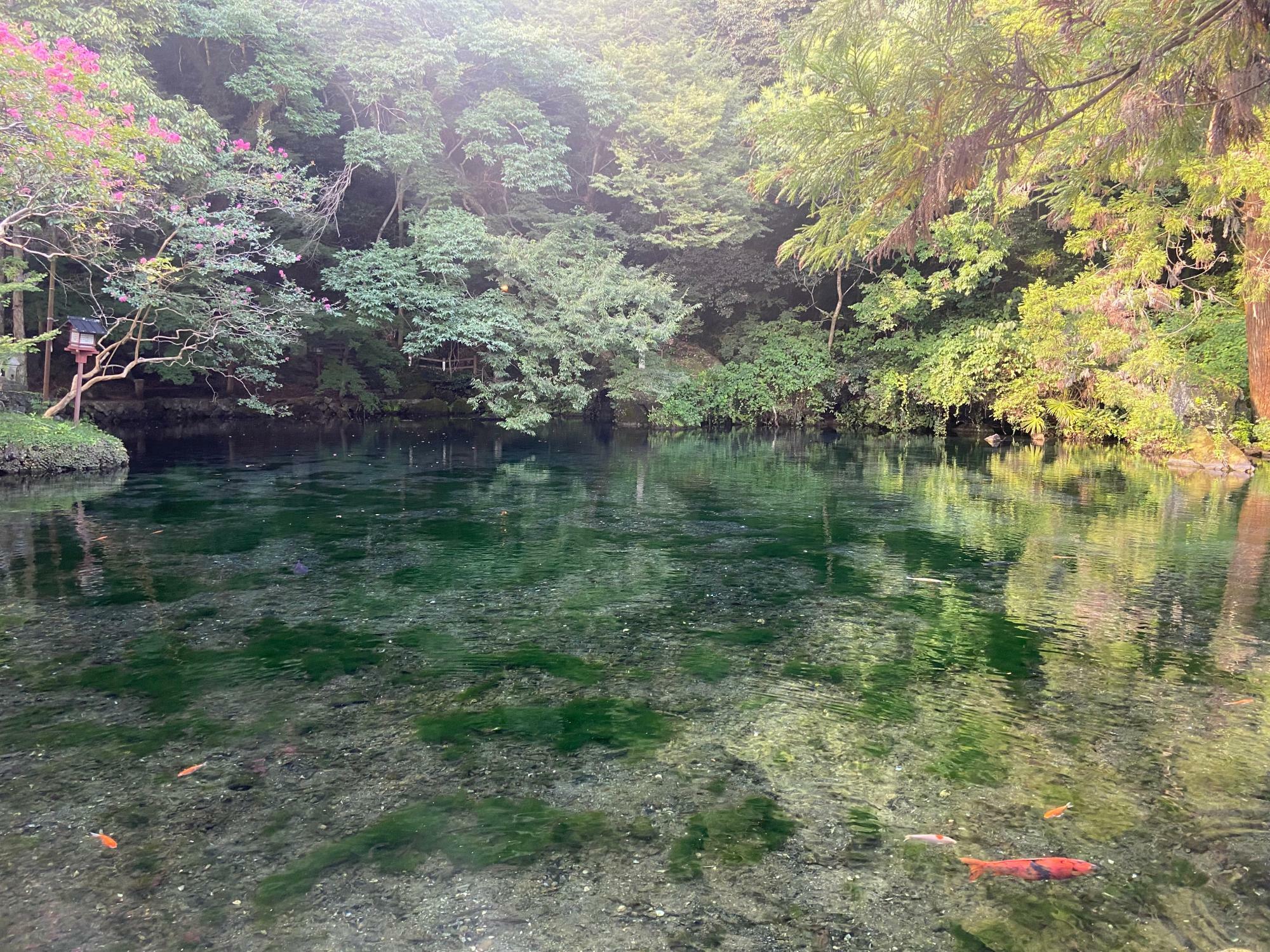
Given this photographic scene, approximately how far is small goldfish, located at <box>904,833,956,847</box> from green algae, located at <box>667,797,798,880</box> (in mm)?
322

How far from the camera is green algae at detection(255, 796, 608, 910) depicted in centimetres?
209

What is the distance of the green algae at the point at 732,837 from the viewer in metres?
2.13

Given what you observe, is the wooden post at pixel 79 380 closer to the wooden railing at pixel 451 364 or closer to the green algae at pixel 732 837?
the wooden railing at pixel 451 364

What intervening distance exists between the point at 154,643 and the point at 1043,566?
5305 mm

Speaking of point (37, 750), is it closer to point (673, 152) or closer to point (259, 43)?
point (259, 43)

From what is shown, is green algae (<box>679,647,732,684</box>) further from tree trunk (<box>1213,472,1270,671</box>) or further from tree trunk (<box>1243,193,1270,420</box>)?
tree trunk (<box>1243,193,1270,420</box>)

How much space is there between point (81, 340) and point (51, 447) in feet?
7.08

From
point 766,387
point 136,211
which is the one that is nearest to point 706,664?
point 136,211

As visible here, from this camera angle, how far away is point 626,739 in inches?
112

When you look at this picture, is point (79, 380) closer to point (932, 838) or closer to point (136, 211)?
point (136, 211)

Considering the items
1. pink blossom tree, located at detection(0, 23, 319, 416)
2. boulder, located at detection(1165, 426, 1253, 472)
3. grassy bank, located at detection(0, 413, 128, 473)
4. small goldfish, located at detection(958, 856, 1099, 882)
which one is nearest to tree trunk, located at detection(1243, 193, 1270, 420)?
boulder, located at detection(1165, 426, 1253, 472)

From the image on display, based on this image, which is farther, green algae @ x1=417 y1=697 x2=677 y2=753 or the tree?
the tree

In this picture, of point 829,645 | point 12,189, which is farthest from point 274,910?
point 12,189

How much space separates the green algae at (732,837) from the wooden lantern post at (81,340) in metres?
11.9
